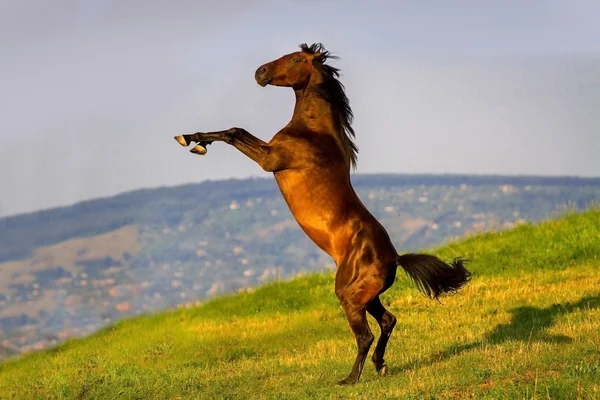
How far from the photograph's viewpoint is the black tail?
9.72 meters

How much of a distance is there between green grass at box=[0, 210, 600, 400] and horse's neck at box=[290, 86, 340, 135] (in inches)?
116

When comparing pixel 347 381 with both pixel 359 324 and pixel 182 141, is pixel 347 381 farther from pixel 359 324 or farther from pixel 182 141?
pixel 182 141

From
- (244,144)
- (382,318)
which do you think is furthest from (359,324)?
(244,144)

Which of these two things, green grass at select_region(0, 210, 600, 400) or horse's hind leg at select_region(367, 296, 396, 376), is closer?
green grass at select_region(0, 210, 600, 400)

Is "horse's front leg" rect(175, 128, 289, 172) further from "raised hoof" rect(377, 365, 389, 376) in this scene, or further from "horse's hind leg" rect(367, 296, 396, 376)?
"raised hoof" rect(377, 365, 389, 376)

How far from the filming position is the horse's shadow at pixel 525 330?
11.3 metres

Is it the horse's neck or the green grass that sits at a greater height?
the horse's neck

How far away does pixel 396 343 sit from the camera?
13.9m

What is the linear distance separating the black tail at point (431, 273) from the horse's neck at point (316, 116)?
68.4 inches

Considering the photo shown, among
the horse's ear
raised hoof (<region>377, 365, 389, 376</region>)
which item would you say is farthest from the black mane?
raised hoof (<region>377, 365, 389, 376</region>)

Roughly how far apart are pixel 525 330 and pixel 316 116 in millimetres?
4985

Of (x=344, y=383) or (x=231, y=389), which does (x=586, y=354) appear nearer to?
(x=344, y=383)

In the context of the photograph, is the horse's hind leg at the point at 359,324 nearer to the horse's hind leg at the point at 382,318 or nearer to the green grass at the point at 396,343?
the horse's hind leg at the point at 382,318

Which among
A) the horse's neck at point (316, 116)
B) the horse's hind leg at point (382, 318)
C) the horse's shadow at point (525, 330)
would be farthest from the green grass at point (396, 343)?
the horse's neck at point (316, 116)
